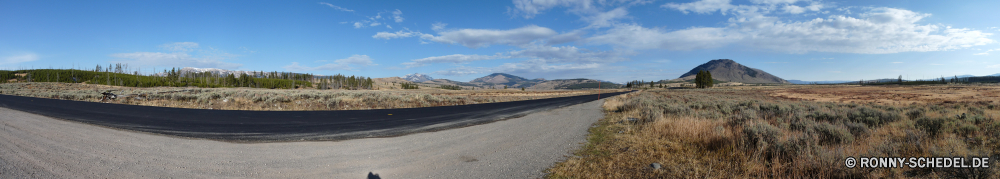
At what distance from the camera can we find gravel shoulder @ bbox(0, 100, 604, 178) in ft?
16.1

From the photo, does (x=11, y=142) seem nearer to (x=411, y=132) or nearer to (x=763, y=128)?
(x=411, y=132)

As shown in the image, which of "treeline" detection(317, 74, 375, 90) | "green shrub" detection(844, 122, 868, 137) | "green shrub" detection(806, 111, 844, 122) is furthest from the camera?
"treeline" detection(317, 74, 375, 90)

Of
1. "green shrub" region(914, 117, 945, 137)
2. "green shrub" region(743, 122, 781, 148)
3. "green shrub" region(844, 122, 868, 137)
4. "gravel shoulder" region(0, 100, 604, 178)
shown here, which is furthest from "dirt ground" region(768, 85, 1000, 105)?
"gravel shoulder" region(0, 100, 604, 178)

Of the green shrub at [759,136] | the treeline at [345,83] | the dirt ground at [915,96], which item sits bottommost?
the dirt ground at [915,96]

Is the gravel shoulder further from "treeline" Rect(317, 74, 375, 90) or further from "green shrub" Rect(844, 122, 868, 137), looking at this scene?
"treeline" Rect(317, 74, 375, 90)

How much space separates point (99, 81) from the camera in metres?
107

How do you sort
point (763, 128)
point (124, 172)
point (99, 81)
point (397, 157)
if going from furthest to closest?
point (99, 81)
point (763, 128)
point (397, 157)
point (124, 172)

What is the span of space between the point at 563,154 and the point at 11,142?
35.6ft

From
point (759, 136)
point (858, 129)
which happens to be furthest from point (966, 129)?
point (759, 136)

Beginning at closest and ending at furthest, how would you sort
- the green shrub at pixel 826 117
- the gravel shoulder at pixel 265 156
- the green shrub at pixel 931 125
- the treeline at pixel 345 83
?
the gravel shoulder at pixel 265 156 → the green shrub at pixel 931 125 → the green shrub at pixel 826 117 → the treeline at pixel 345 83

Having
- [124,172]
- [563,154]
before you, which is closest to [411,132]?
[563,154]

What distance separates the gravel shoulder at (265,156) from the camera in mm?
4898

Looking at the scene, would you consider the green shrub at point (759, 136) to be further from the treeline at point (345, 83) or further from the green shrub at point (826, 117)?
the treeline at point (345, 83)

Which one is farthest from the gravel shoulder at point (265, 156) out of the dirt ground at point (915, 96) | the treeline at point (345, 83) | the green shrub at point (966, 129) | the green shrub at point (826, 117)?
the treeline at point (345, 83)
